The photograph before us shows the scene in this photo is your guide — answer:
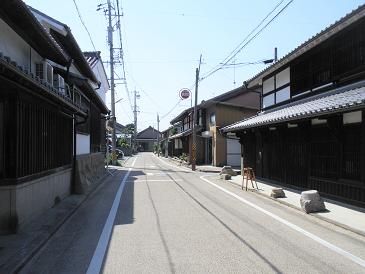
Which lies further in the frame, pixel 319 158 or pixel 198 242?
pixel 319 158

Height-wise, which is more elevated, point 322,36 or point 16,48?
point 322,36

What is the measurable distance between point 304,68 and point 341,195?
6.42 m

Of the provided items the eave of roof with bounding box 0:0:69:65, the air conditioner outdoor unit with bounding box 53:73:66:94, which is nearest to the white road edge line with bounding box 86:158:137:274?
the eave of roof with bounding box 0:0:69:65

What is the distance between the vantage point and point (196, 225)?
978cm

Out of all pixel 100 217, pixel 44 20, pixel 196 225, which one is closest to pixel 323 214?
pixel 196 225

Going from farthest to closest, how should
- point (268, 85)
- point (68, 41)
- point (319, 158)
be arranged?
point (268, 85), point (68, 41), point (319, 158)

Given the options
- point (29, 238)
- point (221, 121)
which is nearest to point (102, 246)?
point (29, 238)

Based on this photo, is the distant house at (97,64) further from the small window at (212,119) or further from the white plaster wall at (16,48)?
the white plaster wall at (16,48)

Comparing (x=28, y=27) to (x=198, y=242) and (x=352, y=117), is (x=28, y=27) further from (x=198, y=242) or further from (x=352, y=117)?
(x=352, y=117)

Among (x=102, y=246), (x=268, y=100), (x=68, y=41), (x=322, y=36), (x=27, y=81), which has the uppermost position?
(x=68, y=41)

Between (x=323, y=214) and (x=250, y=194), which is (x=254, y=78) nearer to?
(x=250, y=194)

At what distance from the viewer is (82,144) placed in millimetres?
20125

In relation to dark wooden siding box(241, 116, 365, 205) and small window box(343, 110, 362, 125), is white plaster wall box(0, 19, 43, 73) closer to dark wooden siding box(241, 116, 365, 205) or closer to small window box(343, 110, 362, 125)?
dark wooden siding box(241, 116, 365, 205)

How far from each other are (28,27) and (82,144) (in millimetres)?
10240
